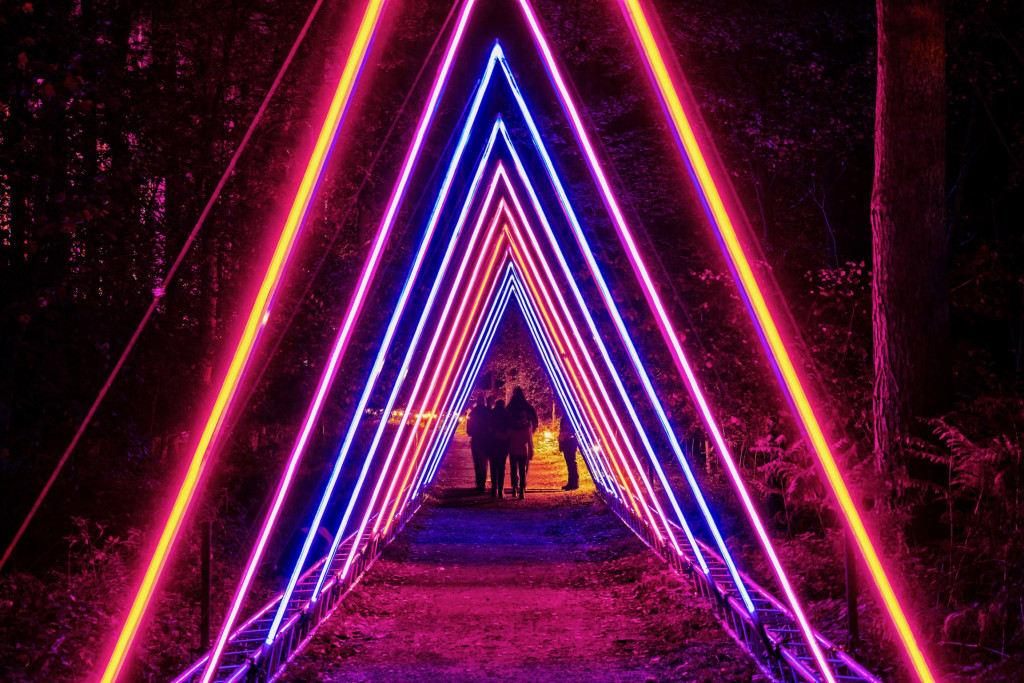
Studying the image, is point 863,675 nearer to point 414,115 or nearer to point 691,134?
point 691,134

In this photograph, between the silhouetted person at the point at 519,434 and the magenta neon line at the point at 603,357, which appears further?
the silhouetted person at the point at 519,434

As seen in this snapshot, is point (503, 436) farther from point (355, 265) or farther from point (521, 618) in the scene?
point (521, 618)

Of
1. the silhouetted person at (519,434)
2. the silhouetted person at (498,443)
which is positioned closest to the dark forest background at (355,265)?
the silhouetted person at (498,443)

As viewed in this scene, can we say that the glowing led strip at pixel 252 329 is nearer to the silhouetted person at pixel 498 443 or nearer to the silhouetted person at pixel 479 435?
the silhouetted person at pixel 498 443

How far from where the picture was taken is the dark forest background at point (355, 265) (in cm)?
772

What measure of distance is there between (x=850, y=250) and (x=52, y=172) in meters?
11.0

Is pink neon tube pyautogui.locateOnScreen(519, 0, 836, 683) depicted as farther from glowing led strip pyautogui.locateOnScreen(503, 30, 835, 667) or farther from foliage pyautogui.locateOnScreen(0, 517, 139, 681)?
foliage pyautogui.locateOnScreen(0, 517, 139, 681)

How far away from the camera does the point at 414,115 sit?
17141mm

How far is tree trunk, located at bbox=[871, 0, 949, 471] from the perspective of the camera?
868 centimetres

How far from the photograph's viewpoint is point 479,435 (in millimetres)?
22922

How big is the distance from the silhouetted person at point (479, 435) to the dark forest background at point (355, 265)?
554 cm

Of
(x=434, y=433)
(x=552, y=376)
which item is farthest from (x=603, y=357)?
(x=552, y=376)

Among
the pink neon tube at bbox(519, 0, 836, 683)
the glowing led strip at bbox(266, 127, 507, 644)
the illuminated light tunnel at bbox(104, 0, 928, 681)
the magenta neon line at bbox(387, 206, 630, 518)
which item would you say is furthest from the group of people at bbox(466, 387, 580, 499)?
the pink neon tube at bbox(519, 0, 836, 683)

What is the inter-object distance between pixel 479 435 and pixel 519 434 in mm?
1377
